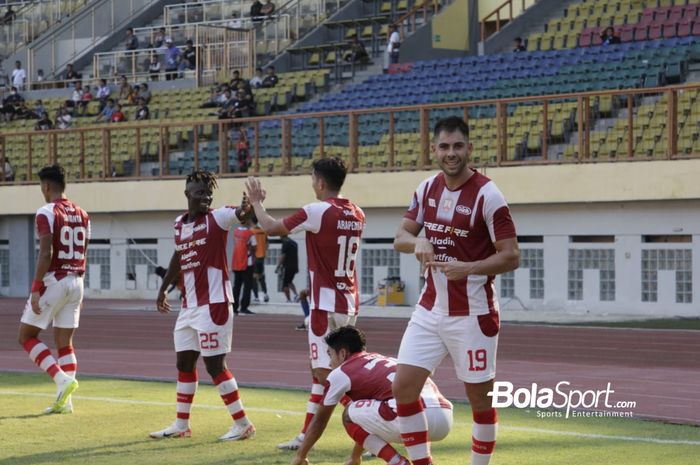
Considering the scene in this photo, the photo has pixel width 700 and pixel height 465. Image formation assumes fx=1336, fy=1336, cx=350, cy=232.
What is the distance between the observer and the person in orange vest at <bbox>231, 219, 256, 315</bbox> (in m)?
25.9

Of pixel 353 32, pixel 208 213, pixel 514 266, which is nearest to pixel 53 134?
pixel 353 32

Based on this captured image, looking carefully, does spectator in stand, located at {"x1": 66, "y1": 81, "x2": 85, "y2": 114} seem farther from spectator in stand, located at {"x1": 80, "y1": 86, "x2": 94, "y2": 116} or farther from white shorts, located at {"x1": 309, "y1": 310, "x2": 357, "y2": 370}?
white shorts, located at {"x1": 309, "y1": 310, "x2": 357, "y2": 370}

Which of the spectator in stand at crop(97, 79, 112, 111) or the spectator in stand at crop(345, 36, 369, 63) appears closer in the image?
the spectator in stand at crop(345, 36, 369, 63)

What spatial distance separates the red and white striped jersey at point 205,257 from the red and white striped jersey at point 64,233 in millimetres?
2011

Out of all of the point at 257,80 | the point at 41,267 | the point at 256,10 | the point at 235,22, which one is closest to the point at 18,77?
the point at 235,22

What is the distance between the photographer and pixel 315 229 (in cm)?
971

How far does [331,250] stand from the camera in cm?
976

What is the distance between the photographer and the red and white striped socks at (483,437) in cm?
Result: 786

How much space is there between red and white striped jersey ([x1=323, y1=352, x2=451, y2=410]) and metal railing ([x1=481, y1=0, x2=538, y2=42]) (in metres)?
31.9

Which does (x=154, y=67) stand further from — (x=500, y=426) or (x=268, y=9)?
(x=500, y=426)

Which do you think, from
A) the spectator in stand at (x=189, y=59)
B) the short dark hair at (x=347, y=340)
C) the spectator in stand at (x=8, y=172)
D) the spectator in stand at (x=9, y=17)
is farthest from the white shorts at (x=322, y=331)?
the spectator in stand at (x=9, y=17)

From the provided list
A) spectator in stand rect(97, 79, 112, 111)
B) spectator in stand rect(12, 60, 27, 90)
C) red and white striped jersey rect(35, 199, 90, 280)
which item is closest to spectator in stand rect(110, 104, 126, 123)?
spectator in stand rect(97, 79, 112, 111)

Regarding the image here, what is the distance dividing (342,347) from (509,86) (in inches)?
920

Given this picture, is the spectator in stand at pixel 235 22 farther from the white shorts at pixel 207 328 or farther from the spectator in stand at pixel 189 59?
the white shorts at pixel 207 328
